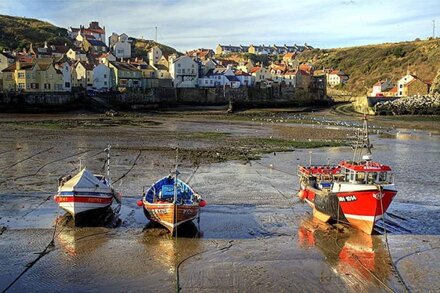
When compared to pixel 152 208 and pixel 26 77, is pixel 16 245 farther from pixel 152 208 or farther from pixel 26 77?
pixel 26 77

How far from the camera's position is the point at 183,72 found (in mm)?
84312

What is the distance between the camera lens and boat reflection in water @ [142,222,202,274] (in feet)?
41.9

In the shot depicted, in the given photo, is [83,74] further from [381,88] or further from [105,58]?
[381,88]

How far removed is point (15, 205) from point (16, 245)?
455 cm

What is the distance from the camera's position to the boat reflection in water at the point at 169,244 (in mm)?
12773

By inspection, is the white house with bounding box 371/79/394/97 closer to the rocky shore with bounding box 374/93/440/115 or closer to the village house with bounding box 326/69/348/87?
the rocky shore with bounding box 374/93/440/115

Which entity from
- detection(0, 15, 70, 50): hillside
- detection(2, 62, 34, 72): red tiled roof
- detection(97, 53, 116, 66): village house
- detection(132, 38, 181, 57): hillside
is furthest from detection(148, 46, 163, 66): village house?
detection(2, 62, 34, 72): red tiled roof

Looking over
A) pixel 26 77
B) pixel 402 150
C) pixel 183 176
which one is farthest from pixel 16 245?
pixel 26 77

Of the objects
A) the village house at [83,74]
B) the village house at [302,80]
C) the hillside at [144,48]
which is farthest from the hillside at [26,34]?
the village house at [302,80]

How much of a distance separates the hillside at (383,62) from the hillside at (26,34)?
68.2 meters

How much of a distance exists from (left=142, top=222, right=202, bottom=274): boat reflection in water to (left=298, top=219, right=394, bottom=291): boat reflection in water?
320 cm

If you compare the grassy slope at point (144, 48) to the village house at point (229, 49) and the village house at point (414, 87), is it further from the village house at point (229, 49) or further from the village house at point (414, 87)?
the village house at point (414, 87)

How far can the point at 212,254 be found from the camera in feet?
43.7

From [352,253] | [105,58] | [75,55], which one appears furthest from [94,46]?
[352,253]
